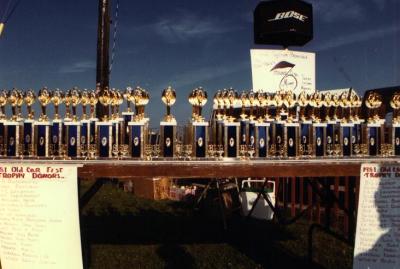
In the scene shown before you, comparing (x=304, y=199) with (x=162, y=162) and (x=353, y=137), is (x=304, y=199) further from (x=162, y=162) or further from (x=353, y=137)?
(x=162, y=162)

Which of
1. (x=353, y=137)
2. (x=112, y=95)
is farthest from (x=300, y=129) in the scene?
(x=112, y=95)

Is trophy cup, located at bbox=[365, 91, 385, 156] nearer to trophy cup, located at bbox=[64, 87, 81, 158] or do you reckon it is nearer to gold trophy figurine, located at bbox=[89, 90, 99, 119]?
gold trophy figurine, located at bbox=[89, 90, 99, 119]

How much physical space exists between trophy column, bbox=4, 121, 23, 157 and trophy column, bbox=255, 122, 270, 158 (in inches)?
122

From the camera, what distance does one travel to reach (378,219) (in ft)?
14.6

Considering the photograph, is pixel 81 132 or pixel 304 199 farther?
pixel 304 199

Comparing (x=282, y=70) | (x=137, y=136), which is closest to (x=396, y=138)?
(x=137, y=136)

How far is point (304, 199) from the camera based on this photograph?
1170cm

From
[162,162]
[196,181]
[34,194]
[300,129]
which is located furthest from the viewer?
[196,181]

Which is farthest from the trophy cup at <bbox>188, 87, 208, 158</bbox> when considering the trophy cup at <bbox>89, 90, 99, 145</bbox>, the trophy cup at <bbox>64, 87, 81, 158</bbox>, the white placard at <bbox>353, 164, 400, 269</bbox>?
the white placard at <bbox>353, 164, 400, 269</bbox>

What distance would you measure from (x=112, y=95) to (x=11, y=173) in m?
1.86

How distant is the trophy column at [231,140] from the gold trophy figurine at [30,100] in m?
2.52

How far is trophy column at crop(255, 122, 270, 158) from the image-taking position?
609 centimetres

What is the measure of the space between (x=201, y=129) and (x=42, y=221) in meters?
2.37

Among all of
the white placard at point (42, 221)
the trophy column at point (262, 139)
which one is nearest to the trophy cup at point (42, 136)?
the white placard at point (42, 221)
